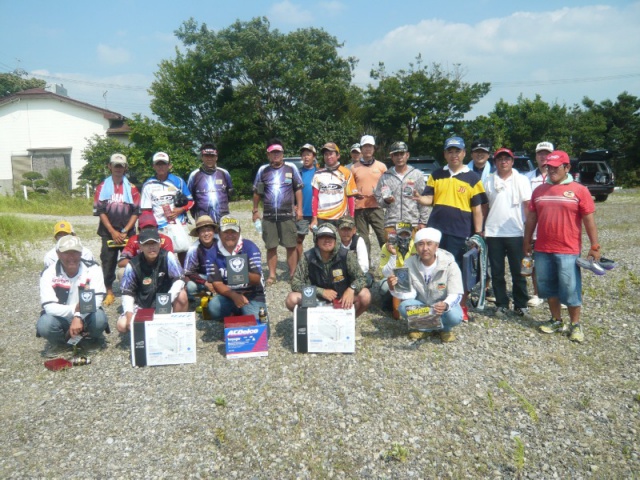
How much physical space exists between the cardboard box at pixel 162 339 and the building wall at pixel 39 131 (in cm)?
3009

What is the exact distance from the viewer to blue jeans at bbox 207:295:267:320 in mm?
5098

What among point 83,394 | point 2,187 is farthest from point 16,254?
point 2,187

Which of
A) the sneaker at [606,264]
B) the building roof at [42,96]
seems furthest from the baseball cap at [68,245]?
the building roof at [42,96]

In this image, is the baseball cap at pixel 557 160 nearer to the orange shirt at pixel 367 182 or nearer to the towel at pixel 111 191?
the orange shirt at pixel 367 182

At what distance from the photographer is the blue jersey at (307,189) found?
7617 mm

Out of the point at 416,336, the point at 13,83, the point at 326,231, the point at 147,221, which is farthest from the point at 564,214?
the point at 13,83

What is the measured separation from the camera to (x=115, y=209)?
20.9 ft

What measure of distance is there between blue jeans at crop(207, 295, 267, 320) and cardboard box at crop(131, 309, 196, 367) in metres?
0.70

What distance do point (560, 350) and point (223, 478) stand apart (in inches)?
138

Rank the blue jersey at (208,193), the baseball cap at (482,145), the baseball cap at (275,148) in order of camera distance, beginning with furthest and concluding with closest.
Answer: the baseball cap at (275,148), the blue jersey at (208,193), the baseball cap at (482,145)

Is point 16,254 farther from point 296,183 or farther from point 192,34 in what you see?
point 192,34

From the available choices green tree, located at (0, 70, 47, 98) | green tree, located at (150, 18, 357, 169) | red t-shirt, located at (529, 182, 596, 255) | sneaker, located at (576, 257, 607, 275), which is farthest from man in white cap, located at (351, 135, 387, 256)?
green tree, located at (0, 70, 47, 98)

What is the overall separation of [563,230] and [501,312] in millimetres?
1317

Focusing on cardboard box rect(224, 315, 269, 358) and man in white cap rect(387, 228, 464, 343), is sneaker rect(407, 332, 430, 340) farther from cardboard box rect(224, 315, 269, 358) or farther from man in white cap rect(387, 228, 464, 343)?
cardboard box rect(224, 315, 269, 358)
